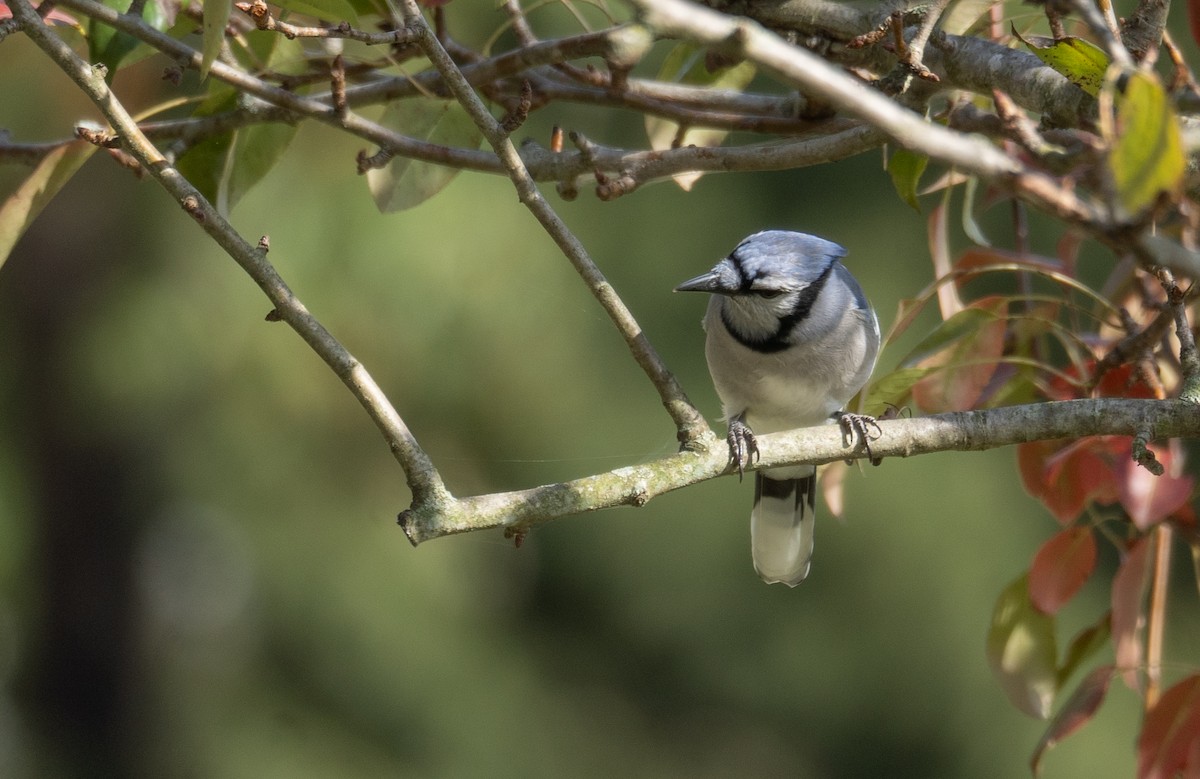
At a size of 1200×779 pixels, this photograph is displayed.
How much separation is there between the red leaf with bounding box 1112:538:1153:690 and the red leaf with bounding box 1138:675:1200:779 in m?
0.08

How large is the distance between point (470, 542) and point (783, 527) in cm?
377

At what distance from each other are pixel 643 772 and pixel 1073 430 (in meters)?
5.64

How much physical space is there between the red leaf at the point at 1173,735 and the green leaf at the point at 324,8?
1460mm

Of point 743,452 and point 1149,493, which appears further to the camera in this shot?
point 1149,493

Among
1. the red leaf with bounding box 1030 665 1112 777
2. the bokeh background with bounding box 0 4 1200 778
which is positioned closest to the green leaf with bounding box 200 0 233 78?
the red leaf with bounding box 1030 665 1112 777

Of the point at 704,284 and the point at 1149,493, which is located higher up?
the point at 704,284

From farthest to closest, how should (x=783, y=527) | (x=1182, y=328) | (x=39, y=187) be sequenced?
1. (x=783, y=527)
2. (x=39, y=187)
3. (x=1182, y=328)

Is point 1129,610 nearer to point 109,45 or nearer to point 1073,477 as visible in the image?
point 1073,477

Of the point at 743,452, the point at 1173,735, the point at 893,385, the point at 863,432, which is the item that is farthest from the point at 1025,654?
the point at 743,452

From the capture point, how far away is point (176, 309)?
5.59 metres

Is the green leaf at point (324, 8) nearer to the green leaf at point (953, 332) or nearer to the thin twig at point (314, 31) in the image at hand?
the thin twig at point (314, 31)

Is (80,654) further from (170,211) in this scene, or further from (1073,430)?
(1073,430)

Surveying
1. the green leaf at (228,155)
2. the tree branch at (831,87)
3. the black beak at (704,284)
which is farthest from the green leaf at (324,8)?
the tree branch at (831,87)

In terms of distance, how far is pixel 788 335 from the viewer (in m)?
2.46
